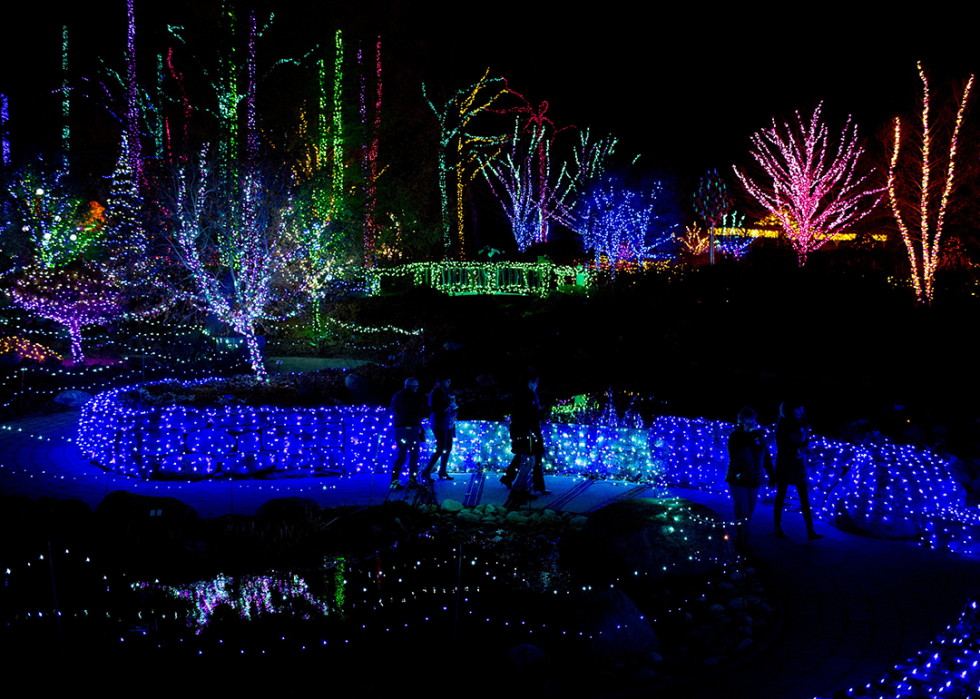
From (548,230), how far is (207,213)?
22.8 metres

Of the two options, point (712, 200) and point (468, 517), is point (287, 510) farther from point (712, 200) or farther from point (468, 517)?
point (712, 200)

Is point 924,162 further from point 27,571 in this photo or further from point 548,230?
point 27,571

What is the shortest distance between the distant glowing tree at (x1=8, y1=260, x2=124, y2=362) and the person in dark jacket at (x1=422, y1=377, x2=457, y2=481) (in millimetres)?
13706

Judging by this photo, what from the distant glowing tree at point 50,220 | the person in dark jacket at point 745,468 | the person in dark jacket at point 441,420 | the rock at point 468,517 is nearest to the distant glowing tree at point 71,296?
the distant glowing tree at point 50,220

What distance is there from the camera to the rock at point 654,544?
6578mm

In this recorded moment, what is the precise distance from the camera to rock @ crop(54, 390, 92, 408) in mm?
15734

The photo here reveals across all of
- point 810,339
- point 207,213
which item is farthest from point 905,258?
point 207,213

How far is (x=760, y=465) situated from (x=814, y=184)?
81.8 feet

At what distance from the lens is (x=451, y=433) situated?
10180 mm

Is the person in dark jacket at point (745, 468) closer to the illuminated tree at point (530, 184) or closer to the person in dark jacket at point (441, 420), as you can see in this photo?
the person in dark jacket at point (441, 420)

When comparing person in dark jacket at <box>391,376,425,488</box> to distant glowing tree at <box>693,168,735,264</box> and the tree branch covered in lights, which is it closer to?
the tree branch covered in lights

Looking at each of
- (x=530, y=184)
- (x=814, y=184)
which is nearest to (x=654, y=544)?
(x=814, y=184)

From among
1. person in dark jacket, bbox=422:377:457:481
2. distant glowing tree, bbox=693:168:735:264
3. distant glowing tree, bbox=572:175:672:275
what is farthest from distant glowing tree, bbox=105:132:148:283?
distant glowing tree, bbox=693:168:735:264

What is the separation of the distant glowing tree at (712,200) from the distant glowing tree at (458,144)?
9.48 meters
